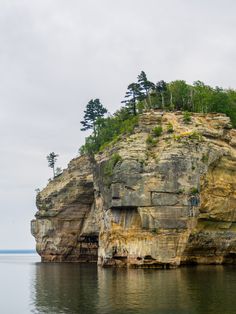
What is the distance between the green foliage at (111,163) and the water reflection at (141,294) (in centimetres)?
2001

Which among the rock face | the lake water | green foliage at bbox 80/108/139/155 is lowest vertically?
the lake water

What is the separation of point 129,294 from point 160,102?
2238 inches

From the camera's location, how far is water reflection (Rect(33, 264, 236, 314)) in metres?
37.5

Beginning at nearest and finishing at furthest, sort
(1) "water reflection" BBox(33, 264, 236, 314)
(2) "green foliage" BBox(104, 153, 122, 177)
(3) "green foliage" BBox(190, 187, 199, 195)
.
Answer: (1) "water reflection" BBox(33, 264, 236, 314), (3) "green foliage" BBox(190, 187, 199, 195), (2) "green foliage" BBox(104, 153, 122, 177)

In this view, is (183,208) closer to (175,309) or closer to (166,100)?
(166,100)

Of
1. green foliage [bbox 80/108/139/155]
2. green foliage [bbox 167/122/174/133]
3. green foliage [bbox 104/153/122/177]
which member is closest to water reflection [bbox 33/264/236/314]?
green foliage [bbox 104/153/122/177]

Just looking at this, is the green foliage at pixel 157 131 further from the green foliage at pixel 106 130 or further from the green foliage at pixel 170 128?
the green foliage at pixel 106 130

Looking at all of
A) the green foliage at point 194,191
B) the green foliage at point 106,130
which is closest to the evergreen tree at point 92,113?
the green foliage at point 106,130

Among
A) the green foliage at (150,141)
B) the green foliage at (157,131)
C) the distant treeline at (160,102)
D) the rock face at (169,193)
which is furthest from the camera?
the distant treeline at (160,102)

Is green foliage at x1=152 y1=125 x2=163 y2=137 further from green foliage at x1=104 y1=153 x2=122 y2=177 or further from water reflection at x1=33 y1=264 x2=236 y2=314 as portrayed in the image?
water reflection at x1=33 y1=264 x2=236 y2=314

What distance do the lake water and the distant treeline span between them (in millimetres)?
32130

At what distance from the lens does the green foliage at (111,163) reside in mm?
78188

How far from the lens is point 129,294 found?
45500mm

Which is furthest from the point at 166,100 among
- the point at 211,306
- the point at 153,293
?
the point at 211,306
